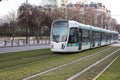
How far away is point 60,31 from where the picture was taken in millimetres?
28250

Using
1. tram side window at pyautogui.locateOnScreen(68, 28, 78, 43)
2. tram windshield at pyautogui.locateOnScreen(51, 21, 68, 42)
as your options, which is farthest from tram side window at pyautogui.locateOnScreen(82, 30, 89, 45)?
tram windshield at pyautogui.locateOnScreen(51, 21, 68, 42)

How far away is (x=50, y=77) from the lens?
1235cm

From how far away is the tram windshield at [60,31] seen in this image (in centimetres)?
2812

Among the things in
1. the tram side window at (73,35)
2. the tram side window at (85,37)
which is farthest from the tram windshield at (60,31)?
the tram side window at (85,37)

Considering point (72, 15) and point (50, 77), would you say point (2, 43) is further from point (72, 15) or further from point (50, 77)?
point (50, 77)

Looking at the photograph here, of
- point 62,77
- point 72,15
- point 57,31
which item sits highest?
point 72,15

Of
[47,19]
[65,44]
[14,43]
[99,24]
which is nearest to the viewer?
[65,44]

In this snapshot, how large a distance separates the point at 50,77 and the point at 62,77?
1.95ft

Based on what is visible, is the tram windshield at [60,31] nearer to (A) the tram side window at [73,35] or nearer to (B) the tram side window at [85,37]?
(A) the tram side window at [73,35]

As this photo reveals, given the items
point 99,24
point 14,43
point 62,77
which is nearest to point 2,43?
point 14,43

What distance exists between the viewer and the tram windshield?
92.3 ft

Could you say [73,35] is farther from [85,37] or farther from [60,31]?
[85,37]

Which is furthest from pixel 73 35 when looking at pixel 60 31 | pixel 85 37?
pixel 85 37

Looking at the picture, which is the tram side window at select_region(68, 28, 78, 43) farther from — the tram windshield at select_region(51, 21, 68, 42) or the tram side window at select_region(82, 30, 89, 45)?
the tram side window at select_region(82, 30, 89, 45)
